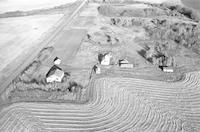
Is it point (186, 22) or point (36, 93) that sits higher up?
point (186, 22)

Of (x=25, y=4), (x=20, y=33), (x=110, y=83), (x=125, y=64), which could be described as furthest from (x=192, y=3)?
(x=25, y=4)

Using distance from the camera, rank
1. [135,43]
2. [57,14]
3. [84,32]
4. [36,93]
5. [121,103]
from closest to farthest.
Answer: [121,103] → [36,93] → [135,43] → [84,32] → [57,14]

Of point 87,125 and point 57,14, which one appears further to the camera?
point 57,14

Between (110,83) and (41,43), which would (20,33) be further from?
(110,83)

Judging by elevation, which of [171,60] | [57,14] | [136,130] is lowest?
[136,130]

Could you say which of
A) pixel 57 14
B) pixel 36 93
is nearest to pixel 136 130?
pixel 36 93

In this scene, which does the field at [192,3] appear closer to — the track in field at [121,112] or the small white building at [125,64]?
the small white building at [125,64]

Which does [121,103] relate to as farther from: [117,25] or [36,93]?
[117,25]
